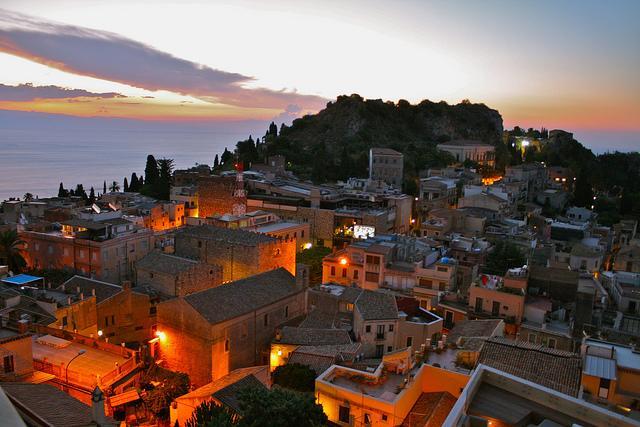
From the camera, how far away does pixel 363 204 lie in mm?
46250

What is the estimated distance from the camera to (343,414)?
14797 millimetres

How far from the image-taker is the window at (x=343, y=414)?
48.1 ft

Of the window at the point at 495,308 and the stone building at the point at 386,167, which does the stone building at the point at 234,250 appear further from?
the stone building at the point at 386,167

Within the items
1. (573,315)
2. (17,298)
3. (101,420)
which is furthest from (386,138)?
(101,420)

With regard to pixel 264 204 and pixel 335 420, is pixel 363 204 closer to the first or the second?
pixel 264 204

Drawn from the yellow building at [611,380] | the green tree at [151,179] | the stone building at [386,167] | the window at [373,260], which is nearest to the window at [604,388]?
the yellow building at [611,380]

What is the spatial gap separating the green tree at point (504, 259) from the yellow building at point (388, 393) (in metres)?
16.4

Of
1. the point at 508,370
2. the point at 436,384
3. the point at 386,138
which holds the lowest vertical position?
the point at 436,384

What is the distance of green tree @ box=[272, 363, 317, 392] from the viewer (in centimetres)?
1673

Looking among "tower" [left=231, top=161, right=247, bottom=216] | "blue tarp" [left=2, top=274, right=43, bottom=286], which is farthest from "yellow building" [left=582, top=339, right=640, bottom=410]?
"tower" [left=231, top=161, right=247, bottom=216]

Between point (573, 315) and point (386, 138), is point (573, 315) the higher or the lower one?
the lower one

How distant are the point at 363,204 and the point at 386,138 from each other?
41.9m

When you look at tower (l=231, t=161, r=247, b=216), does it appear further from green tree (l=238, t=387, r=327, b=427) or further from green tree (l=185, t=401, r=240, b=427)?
green tree (l=238, t=387, r=327, b=427)

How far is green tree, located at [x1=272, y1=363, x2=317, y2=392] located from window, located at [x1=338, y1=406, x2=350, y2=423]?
1.97 meters
